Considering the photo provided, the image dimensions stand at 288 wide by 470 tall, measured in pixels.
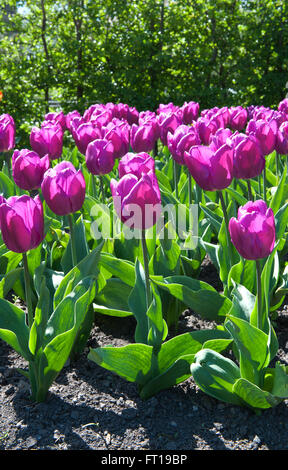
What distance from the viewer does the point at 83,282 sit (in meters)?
1.88

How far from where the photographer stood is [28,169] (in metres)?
2.31

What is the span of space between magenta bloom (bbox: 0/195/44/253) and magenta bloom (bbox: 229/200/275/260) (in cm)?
61

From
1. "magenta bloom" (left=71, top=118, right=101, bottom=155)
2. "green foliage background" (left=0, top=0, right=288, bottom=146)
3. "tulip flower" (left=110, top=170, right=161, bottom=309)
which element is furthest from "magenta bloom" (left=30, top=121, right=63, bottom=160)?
"green foliage background" (left=0, top=0, right=288, bottom=146)

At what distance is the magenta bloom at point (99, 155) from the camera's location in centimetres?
253

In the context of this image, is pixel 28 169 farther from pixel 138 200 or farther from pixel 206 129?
pixel 206 129

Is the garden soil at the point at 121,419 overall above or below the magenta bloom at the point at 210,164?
below

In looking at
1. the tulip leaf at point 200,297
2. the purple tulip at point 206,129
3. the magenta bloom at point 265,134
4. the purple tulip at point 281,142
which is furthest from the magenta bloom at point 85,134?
the tulip leaf at point 200,297

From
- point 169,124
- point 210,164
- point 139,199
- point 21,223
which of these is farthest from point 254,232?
point 169,124

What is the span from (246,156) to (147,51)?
560 cm

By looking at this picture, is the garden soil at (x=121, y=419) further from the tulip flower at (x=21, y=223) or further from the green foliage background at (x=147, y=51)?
the green foliage background at (x=147, y=51)

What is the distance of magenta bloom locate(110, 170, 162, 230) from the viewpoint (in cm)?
165

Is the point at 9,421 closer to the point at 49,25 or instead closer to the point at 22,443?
the point at 22,443

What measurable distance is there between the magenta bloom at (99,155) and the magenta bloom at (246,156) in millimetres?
608
